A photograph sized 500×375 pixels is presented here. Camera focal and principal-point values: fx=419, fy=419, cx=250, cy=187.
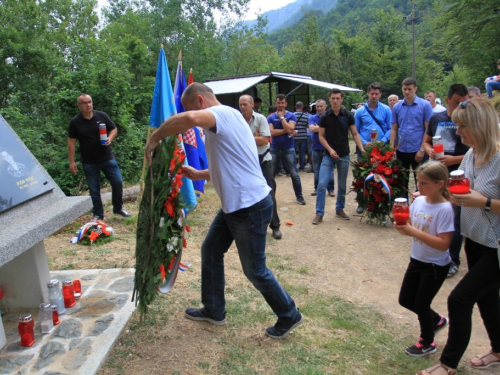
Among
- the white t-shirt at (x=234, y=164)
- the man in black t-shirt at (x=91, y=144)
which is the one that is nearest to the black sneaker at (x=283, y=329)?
the white t-shirt at (x=234, y=164)

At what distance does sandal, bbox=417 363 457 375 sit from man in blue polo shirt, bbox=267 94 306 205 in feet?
17.3

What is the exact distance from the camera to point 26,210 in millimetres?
3469

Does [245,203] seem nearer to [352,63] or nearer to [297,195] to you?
[297,195]

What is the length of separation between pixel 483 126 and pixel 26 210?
11.4 feet

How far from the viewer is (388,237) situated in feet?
20.3

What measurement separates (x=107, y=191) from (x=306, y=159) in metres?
5.72

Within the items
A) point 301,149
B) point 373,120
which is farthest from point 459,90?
point 301,149

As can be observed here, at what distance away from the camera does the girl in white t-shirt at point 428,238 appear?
2.88 metres

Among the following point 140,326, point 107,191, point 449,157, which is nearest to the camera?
point 140,326

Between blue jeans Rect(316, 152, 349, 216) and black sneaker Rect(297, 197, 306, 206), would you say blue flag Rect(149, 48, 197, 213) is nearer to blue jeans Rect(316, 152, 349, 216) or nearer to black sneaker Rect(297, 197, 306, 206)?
blue jeans Rect(316, 152, 349, 216)

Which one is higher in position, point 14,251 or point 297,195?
point 14,251

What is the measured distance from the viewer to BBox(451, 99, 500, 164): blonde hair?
268cm

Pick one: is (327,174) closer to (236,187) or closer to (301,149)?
(236,187)

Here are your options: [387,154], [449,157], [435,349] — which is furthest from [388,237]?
[435,349]
